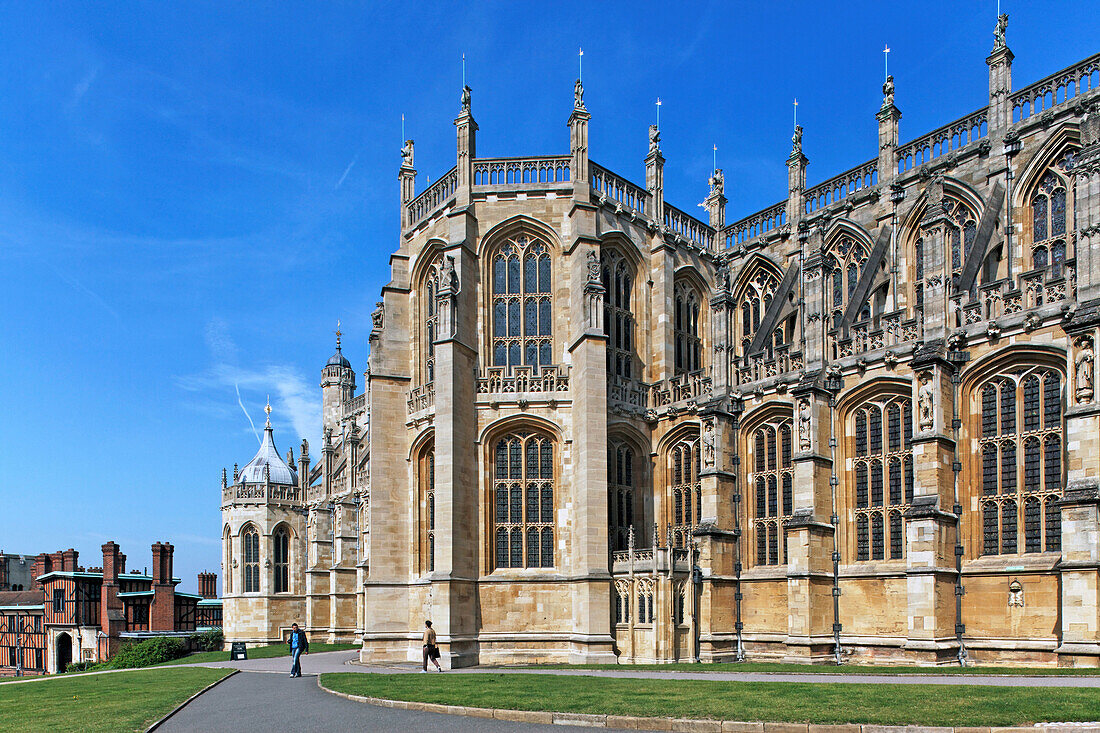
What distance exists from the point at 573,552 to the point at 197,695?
41.5ft

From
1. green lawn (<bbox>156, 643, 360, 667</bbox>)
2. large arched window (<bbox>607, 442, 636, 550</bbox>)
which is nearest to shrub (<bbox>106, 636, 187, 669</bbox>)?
green lawn (<bbox>156, 643, 360, 667</bbox>)

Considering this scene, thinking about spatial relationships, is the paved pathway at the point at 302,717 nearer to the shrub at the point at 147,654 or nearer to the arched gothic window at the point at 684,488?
the arched gothic window at the point at 684,488

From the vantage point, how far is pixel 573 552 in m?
30.6

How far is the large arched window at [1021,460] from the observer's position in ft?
78.6

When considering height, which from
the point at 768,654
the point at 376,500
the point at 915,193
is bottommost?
the point at 768,654

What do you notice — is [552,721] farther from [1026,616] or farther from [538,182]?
[538,182]

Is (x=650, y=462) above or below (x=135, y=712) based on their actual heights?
above

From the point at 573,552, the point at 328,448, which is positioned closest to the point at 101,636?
the point at 328,448

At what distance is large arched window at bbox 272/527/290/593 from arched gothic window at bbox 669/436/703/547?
106 ft

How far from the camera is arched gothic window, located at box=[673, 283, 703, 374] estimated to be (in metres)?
36.6

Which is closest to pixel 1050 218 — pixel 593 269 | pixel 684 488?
pixel 593 269

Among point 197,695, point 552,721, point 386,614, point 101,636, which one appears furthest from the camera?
point 101,636

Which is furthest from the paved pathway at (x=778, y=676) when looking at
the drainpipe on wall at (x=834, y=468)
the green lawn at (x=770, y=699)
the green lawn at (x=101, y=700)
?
the drainpipe on wall at (x=834, y=468)

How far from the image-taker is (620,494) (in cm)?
3316
